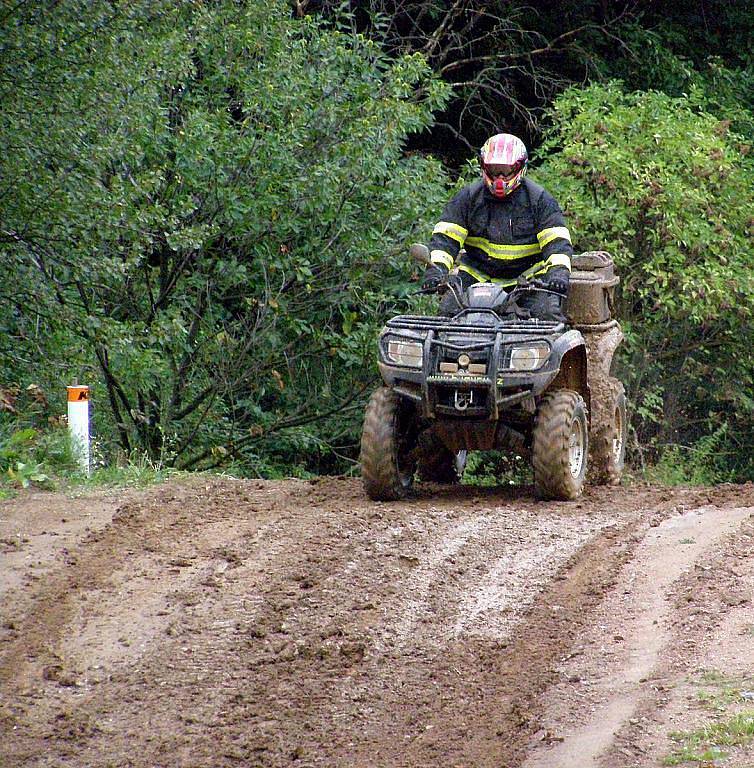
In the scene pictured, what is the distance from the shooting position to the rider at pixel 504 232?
419 inches

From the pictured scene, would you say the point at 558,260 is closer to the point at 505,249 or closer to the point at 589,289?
the point at 505,249

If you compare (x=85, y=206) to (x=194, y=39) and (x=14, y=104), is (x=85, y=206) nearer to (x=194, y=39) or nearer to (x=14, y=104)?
(x=14, y=104)

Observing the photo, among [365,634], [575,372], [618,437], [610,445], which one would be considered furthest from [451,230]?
[365,634]

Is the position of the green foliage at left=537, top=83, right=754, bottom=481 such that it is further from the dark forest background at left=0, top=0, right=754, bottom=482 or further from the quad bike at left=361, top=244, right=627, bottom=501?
the quad bike at left=361, top=244, right=627, bottom=501

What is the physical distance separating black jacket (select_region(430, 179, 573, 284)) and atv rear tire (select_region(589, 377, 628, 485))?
1894mm

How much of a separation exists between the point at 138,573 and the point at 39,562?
60cm

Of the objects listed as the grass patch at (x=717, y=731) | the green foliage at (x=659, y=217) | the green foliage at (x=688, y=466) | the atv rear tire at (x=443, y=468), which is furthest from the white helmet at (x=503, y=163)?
the grass patch at (x=717, y=731)

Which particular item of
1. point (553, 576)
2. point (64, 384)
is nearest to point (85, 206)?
point (64, 384)

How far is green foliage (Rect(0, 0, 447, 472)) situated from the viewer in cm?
1113

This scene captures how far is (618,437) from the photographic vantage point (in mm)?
12477

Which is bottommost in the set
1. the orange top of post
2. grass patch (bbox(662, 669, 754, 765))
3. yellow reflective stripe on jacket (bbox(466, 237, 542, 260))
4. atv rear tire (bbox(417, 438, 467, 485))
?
atv rear tire (bbox(417, 438, 467, 485))

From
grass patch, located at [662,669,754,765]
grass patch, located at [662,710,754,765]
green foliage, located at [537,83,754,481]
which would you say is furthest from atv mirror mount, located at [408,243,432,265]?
green foliage, located at [537,83,754,481]

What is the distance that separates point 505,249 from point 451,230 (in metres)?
0.44

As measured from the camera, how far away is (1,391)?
10.9 meters
